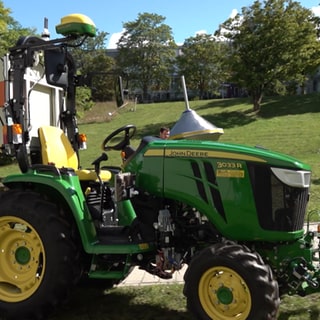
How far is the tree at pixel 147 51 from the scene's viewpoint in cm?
5788

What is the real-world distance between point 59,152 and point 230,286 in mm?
2149

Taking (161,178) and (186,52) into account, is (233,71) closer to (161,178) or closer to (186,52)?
(161,178)

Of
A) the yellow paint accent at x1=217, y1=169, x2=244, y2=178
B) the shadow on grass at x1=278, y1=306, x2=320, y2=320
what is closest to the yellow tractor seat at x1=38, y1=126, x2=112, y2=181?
the yellow paint accent at x1=217, y1=169, x2=244, y2=178

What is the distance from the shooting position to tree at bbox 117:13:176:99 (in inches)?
2279

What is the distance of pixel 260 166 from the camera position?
3.60 m

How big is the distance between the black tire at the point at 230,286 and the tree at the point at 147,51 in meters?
54.5

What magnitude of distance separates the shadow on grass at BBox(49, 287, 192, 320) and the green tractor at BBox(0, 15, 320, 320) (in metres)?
0.37

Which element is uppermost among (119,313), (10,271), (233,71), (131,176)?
(233,71)

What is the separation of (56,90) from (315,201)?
589cm

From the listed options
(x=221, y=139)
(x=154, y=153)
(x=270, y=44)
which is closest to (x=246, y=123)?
(x=270, y=44)

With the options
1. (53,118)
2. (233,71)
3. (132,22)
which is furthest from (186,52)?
(53,118)

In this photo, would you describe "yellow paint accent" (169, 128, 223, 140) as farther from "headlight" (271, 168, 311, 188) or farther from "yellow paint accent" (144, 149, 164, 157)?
"headlight" (271, 168, 311, 188)

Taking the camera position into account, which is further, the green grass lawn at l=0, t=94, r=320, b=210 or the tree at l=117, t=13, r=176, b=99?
the tree at l=117, t=13, r=176, b=99

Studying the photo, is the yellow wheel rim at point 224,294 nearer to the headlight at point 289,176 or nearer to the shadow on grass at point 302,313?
the shadow on grass at point 302,313
